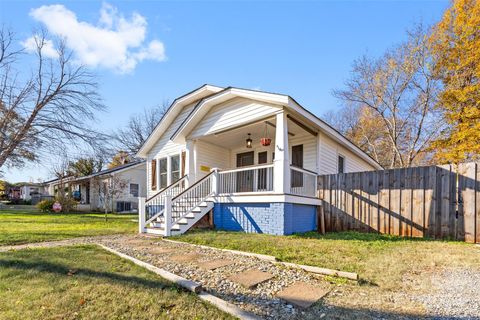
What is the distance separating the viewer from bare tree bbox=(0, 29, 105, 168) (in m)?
12.0

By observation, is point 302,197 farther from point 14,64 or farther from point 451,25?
point 451,25

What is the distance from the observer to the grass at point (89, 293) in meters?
2.74

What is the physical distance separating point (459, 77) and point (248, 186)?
46.6 feet

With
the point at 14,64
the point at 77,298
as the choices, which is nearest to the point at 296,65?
the point at 77,298

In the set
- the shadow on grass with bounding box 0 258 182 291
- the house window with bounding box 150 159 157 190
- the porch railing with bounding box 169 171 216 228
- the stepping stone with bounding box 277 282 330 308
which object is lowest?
the shadow on grass with bounding box 0 258 182 291

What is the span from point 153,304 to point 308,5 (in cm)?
1032

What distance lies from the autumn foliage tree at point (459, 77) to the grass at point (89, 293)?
658 inches

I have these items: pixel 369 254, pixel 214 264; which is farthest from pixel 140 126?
pixel 369 254

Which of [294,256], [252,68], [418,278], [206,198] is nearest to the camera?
[418,278]

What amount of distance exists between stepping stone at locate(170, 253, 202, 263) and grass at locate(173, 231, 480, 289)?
911 mm

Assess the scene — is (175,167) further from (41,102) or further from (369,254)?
(369,254)

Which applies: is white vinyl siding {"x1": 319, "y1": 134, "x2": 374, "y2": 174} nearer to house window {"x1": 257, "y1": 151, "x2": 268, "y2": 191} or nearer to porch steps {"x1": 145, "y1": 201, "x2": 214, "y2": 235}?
house window {"x1": 257, "y1": 151, "x2": 268, "y2": 191}

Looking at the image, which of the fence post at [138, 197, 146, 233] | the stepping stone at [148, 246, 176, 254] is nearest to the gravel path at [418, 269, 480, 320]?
the stepping stone at [148, 246, 176, 254]

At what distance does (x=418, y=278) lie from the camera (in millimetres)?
3836
